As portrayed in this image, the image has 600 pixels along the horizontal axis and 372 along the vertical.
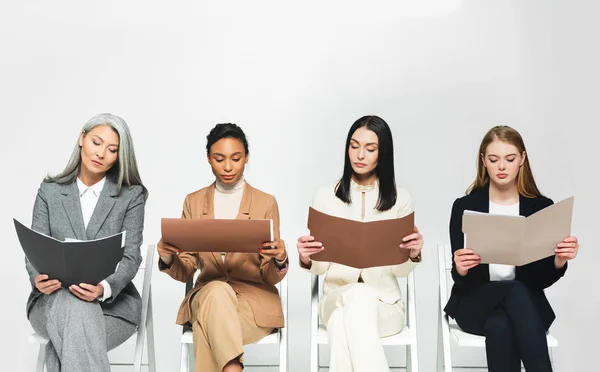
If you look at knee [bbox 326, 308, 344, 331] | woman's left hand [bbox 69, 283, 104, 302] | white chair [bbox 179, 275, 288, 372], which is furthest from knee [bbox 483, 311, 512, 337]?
woman's left hand [bbox 69, 283, 104, 302]

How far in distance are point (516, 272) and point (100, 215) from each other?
1.92 meters

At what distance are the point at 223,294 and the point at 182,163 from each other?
192 cm

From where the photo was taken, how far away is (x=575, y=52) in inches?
230

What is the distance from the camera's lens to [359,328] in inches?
158

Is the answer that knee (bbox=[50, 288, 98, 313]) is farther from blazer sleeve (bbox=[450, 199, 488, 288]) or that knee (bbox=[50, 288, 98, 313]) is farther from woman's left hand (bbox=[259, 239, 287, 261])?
blazer sleeve (bbox=[450, 199, 488, 288])

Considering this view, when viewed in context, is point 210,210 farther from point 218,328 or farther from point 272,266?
point 218,328

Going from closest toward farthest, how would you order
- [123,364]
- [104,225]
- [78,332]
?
[78,332], [104,225], [123,364]

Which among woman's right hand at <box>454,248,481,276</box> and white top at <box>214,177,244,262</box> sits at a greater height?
A: white top at <box>214,177,244,262</box>

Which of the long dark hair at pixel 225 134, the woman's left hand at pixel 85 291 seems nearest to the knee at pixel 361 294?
the long dark hair at pixel 225 134

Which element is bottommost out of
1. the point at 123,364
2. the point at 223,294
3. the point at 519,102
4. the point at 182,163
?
the point at 123,364

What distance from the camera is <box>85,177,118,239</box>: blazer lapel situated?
4.30 meters

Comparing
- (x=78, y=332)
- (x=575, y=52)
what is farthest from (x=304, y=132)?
(x=78, y=332)

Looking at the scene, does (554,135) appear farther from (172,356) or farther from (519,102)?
(172,356)

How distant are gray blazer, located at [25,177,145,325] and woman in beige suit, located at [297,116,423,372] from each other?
31.2 inches
